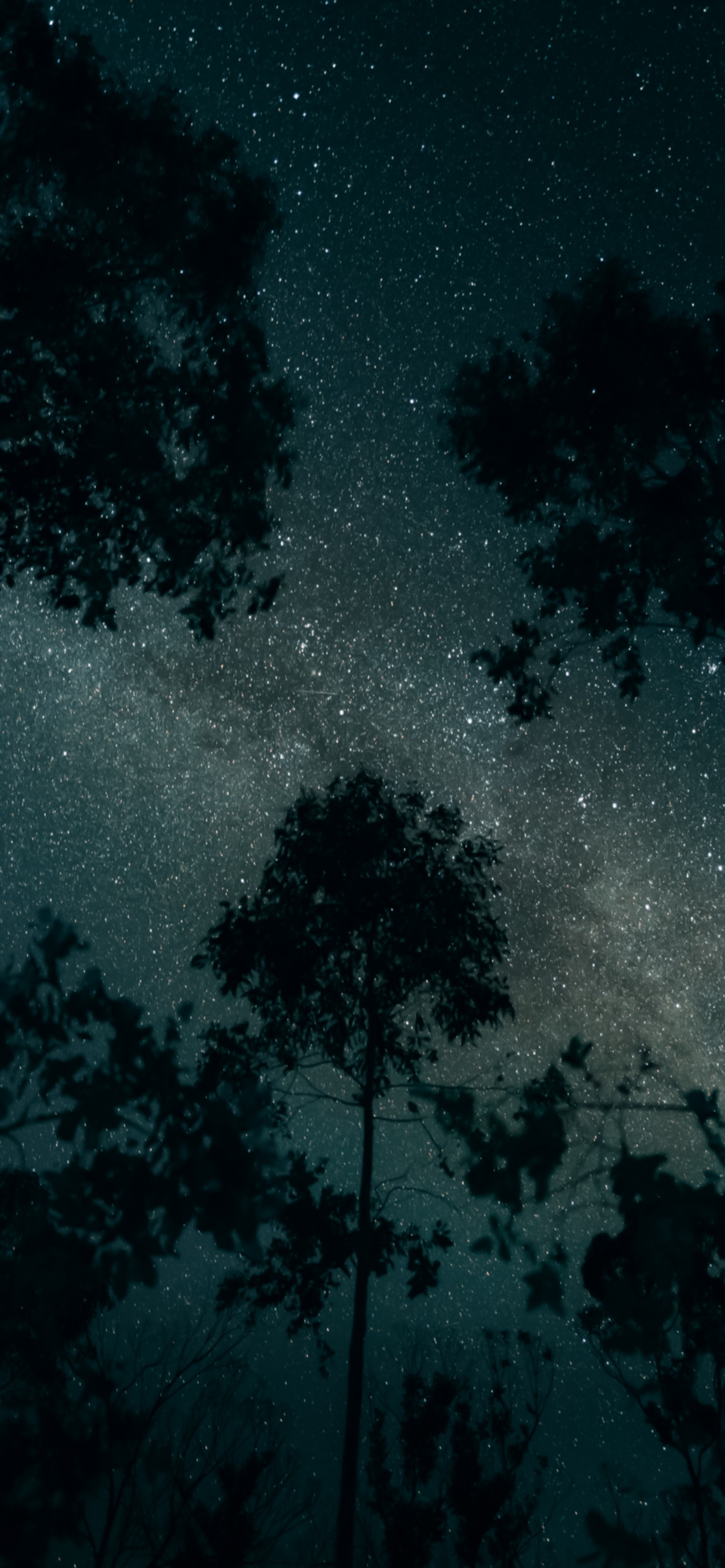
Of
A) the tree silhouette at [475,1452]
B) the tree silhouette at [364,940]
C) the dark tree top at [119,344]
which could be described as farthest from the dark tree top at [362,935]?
the tree silhouette at [475,1452]

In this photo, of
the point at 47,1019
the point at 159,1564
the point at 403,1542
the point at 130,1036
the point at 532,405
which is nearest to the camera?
the point at 130,1036

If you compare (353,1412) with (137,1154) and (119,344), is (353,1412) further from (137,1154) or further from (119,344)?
(119,344)

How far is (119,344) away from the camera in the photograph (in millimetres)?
7543

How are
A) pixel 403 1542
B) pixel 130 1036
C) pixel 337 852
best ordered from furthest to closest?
pixel 403 1542 → pixel 337 852 → pixel 130 1036

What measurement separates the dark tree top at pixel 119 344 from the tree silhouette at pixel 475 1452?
23.0 metres

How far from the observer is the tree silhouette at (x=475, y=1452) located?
2319 centimetres

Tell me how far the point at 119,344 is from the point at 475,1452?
95.4 feet

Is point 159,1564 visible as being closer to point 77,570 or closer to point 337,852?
point 337,852

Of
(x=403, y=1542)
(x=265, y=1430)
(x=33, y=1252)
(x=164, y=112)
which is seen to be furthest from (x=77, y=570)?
(x=403, y=1542)

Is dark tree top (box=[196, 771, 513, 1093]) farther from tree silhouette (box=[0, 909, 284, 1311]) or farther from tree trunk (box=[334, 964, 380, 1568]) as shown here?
tree silhouette (box=[0, 909, 284, 1311])

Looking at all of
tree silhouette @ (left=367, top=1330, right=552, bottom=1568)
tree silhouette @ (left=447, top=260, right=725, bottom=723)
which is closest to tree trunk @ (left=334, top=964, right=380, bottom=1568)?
tree silhouette @ (left=447, top=260, right=725, bottom=723)

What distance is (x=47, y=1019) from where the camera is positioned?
134 inches

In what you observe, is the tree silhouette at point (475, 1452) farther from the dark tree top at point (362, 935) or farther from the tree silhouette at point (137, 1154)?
the tree silhouette at point (137, 1154)

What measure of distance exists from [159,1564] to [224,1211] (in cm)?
1847
